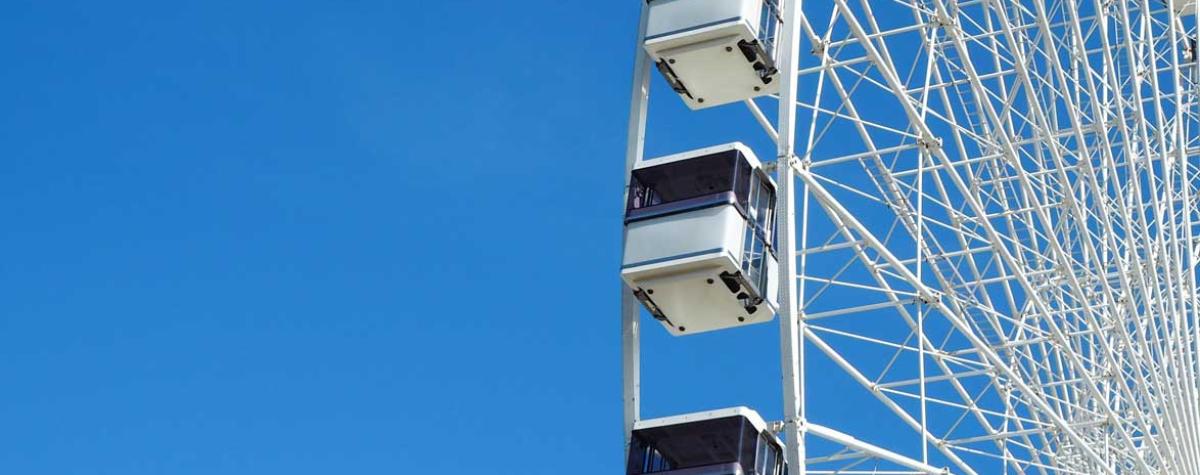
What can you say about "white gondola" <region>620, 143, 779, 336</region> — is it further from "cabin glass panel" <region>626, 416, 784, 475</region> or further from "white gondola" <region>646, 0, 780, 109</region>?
"cabin glass panel" <region>626, 416, 784, 475</region>

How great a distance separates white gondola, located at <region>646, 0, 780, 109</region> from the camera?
21406 millimetres

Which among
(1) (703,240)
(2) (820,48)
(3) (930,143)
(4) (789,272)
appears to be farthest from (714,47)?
(4) (789,272)

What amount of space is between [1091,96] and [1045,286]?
3128mm

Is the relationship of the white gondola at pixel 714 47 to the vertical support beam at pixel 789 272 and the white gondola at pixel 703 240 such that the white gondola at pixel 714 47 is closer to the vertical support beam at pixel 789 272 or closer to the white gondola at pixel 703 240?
the vertical support beam at pixel 789 272

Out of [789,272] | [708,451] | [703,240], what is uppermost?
[703,240]

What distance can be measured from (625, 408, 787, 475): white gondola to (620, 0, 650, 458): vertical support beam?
30 cm

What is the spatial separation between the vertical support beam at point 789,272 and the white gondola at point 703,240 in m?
0.32

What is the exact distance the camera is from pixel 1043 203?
26312mm

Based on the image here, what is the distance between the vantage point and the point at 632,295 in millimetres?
20703

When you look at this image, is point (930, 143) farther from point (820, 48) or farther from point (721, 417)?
point (721, 417)

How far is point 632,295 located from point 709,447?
2010mm

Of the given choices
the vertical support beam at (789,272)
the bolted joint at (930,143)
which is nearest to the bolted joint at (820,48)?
the bolted joint at (930,143)

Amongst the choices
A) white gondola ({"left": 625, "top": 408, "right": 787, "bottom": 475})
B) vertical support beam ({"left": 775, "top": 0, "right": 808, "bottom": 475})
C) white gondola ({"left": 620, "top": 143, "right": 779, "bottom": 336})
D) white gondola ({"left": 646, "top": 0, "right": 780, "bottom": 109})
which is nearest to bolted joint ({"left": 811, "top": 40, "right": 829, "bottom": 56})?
white gondola ({"left": 646, "top": 0, "right": 780, "bottom": 109})

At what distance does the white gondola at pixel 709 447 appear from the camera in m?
19.2
